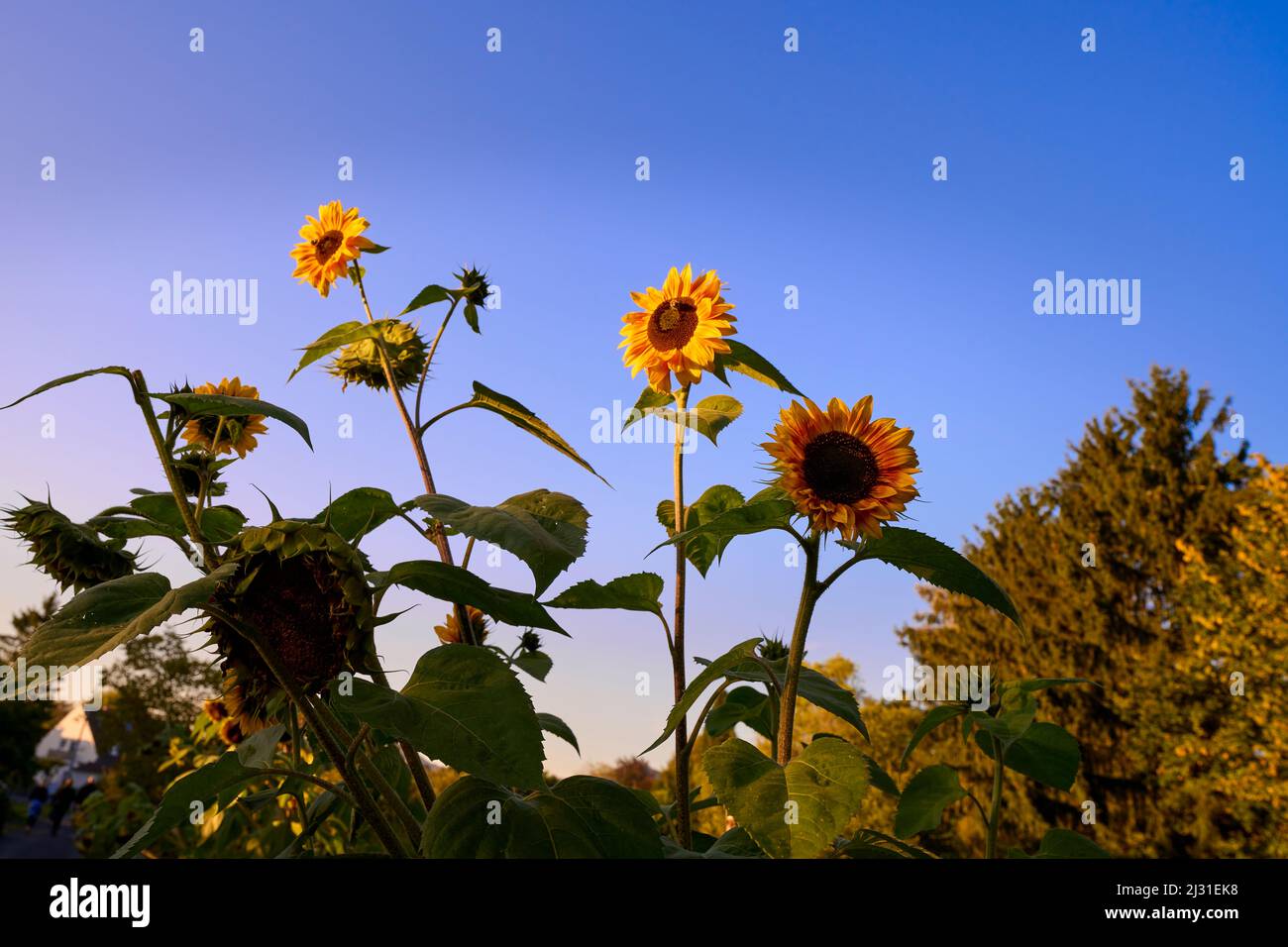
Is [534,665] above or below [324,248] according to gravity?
below

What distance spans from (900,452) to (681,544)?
38 centimetres

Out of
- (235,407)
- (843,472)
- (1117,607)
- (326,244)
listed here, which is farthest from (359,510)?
(1117,607)

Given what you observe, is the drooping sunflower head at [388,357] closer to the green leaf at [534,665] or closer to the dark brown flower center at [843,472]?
the green leaf at [534,665]

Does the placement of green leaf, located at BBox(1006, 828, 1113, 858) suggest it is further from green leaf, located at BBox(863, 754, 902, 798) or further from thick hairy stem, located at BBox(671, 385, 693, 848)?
thick hairy stem, located at BBox(671, 385, 693, 848)

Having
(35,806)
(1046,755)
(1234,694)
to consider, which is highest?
(1046,755)

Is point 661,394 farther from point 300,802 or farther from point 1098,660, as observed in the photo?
point 1098,660

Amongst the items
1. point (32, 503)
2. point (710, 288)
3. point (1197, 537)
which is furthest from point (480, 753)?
point (1197, 537)

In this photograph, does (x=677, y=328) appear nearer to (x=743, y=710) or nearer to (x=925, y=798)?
(x=743, y=710)

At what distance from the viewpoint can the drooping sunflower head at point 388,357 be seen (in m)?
1.89

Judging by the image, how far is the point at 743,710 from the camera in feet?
6.12

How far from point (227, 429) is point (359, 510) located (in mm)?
636

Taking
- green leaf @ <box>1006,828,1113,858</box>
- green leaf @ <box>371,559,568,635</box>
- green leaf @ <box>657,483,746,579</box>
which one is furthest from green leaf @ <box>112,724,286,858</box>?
green leaf @ <box>1006,828,1113,858</box>
